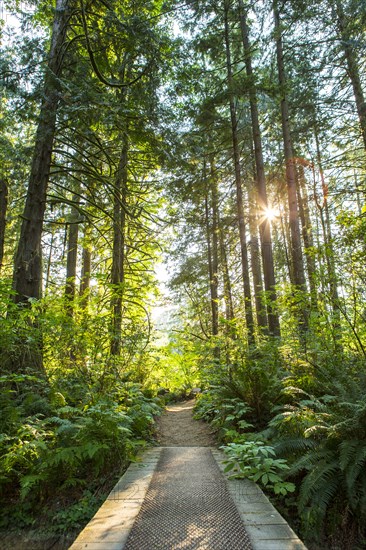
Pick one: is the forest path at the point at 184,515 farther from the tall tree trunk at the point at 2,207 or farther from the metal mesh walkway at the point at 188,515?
the tall tree trunk at the point at 2,207

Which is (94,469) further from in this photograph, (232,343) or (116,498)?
(232,343)

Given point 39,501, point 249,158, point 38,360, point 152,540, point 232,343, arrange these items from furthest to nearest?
point 249,158
point 232,343
point 38,360
point 39,501
point 152,540

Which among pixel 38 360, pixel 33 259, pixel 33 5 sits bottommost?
pixel 38 360

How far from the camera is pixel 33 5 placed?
7070 mm

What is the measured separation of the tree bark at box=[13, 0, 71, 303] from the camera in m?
5.69

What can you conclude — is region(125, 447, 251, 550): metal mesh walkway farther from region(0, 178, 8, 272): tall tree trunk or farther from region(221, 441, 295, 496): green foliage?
region(0, 178, 8, 272): tall tree trunk

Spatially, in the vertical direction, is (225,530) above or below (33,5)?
below

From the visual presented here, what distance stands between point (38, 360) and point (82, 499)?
2.53m

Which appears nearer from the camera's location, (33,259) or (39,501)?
(39,501)

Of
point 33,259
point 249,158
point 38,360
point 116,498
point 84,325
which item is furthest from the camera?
point 249,158

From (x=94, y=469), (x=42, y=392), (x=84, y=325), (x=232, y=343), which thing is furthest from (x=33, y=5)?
(x=94, y=469)

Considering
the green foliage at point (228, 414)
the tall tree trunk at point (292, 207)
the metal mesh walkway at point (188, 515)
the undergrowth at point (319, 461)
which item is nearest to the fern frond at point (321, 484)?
the undergrowth at point (319, 461)

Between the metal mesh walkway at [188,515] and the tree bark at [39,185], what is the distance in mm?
3967

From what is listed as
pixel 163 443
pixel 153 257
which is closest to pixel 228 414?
pixel 163 443
